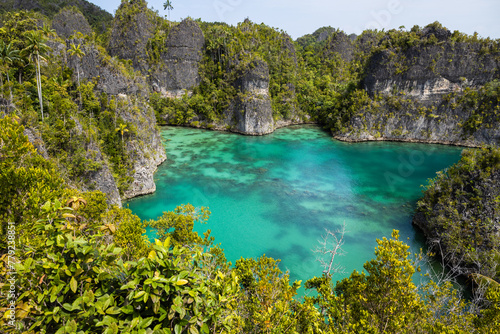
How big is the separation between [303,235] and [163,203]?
15207mm

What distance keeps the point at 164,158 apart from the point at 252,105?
83.6ft

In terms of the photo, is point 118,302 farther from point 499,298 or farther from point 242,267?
point 499,298

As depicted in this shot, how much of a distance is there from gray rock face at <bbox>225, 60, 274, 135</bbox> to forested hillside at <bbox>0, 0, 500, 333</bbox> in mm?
335

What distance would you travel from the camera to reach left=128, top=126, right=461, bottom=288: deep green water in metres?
21.8

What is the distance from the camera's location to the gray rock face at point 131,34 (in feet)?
202

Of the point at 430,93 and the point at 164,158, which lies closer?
the point at 164,158

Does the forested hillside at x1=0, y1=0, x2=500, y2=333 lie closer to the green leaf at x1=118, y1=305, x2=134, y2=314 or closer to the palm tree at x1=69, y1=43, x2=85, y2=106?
the green leaf at x1=118, y1=305, x2=134, y2=314

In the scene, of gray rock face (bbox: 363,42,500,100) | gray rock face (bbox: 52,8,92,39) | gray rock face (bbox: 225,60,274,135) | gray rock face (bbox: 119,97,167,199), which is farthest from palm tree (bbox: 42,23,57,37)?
gray rock face (bbox: 363,42,500,100)

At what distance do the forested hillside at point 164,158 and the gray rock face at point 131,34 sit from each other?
0.36 metres

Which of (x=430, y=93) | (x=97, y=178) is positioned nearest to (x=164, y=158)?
(x=97, y=178)

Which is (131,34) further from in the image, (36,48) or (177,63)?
(36,48)

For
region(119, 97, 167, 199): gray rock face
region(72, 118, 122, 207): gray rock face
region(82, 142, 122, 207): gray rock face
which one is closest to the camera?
region(72, 118, 122, 207): gray rock face

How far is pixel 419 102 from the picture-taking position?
179 ft

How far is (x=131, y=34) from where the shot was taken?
6184cm
